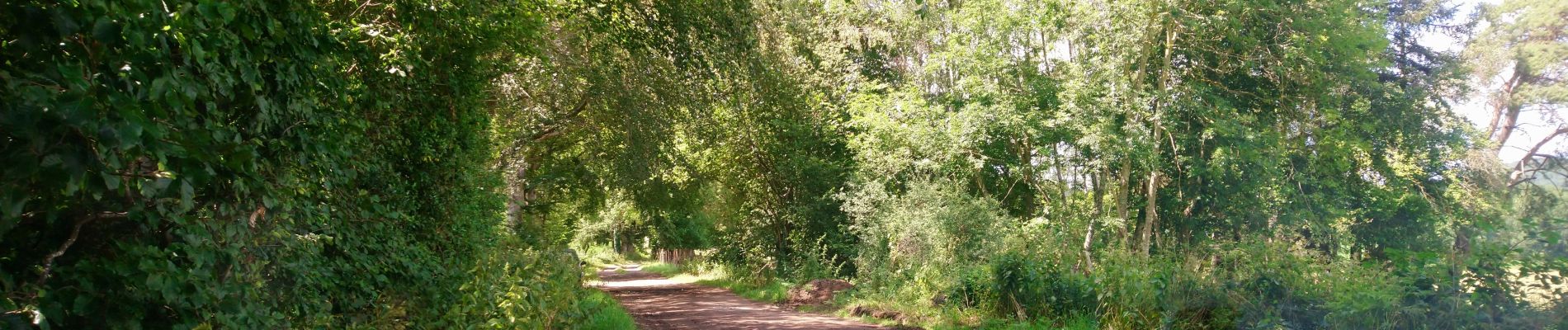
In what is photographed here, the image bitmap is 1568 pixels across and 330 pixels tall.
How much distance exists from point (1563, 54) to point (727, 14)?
1421cm

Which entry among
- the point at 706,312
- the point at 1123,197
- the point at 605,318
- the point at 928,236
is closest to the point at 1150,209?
the point at 1123,197

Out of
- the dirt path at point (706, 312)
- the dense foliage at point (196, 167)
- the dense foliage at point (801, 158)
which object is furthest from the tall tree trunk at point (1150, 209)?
the dense foliage at point (196, 167)

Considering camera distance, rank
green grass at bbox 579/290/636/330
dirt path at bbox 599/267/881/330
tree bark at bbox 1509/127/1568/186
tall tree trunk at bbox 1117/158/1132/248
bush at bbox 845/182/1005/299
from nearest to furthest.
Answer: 1. green grass at bbox 579/290/636/330
2. dirt path at bbox 599/267/881/330
3. bush at bbox 845/182/1005/299
4. tree bark at bbox 1509/127/1568/186
5. tall tree trunk at bbox 1117/158/1132/248

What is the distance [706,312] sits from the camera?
1532 cm

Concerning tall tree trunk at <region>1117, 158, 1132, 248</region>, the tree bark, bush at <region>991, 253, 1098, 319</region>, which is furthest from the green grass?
the tree bark

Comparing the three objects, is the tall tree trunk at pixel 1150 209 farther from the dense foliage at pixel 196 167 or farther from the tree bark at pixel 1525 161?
the dense foliage at pixel 196 167

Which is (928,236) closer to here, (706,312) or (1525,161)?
(706,312)

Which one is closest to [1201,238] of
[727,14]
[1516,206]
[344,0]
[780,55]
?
[1516,206]

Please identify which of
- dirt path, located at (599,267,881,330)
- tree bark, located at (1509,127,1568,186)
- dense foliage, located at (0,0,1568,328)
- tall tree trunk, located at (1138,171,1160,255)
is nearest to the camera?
dense foliage, located at (0,0,1568,328)

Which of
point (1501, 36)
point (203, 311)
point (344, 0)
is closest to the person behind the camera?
point (203, 311)

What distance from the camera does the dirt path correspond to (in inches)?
497

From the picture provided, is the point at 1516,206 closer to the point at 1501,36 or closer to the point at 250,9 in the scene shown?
the point at 1501,36

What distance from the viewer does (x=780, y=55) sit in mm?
17969

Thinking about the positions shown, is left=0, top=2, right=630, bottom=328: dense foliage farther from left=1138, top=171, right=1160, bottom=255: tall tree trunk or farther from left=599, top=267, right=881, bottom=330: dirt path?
left=1138, top=171, right=1160, bottom=255: tall tree trunk
